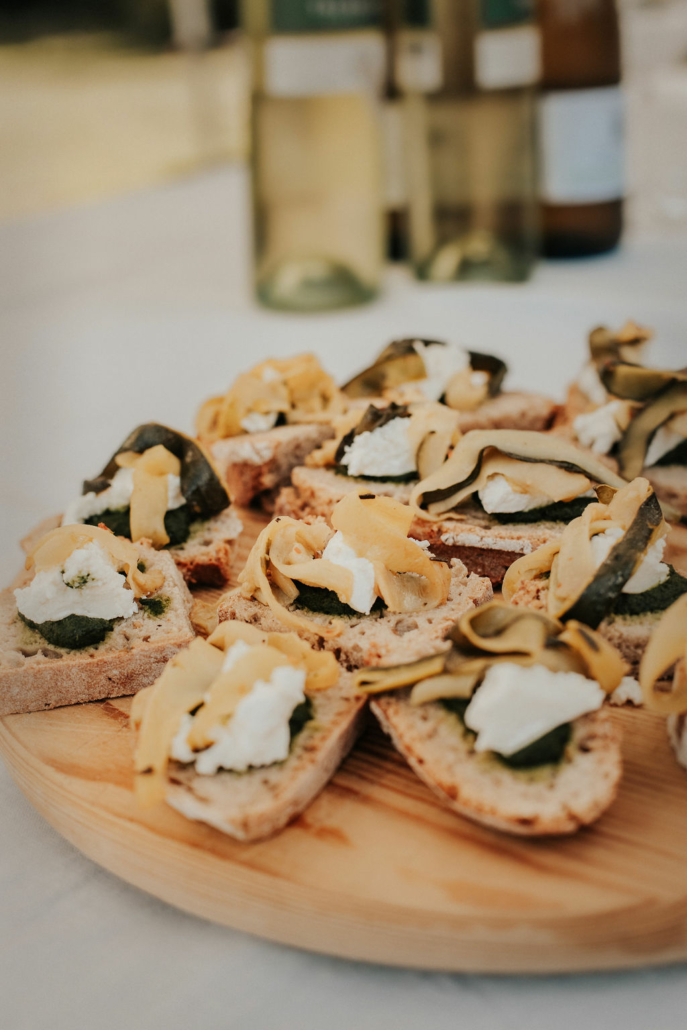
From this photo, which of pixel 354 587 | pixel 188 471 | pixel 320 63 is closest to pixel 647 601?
pixel 354 587

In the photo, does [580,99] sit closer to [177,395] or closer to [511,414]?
[511,414]

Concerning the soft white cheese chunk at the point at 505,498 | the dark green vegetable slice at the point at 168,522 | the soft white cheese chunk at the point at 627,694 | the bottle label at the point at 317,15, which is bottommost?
the soft white cheese chunk at the point at 627,694

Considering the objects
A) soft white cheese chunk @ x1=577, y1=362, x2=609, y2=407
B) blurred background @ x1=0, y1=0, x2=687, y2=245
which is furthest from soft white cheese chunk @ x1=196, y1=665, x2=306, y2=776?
blurred background @ x1=0, y1=0, x2=687, y2=245

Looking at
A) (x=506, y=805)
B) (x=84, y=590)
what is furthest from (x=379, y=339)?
(x=506, y=805)

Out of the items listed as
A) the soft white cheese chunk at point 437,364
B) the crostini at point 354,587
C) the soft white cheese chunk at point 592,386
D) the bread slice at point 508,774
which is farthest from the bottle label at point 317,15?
the bread slice at point 508,774

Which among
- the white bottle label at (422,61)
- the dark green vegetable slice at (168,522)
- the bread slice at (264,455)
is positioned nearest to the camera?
the dark green vegetable slice at (168,522)

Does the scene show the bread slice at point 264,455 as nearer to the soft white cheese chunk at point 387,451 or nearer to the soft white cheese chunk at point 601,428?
the soft white cheese chunk at point 387,451
